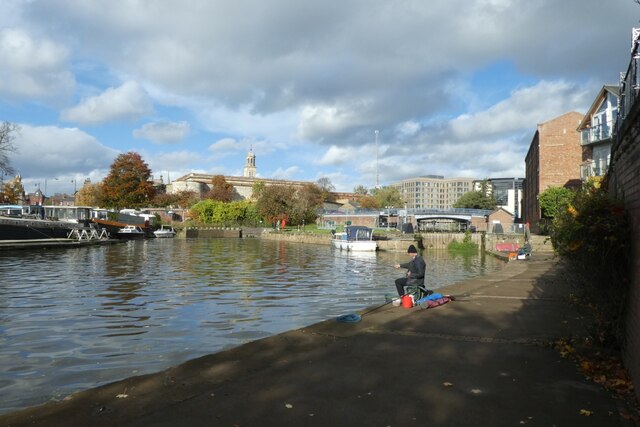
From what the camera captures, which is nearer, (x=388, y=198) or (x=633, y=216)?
(x=633, y=216)

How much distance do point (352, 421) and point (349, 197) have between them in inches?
6237

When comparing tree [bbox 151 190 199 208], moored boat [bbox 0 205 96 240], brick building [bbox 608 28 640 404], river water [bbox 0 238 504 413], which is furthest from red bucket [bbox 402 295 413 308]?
tree [bbox 151 190 199 208]

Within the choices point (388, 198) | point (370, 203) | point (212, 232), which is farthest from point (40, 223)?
point (388, 198)

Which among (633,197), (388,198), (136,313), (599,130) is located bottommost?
(136,313)

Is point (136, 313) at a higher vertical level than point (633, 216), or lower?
lower

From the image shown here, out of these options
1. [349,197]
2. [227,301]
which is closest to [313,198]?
[349,197]

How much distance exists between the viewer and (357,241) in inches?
2030

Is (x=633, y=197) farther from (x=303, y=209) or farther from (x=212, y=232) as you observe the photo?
(x=303, y=209)

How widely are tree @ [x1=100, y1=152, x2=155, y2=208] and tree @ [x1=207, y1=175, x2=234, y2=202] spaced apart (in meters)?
26.7

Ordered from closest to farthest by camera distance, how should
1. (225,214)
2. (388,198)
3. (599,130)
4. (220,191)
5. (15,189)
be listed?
(599,130)
(225,214)
(15,189)
(220,191)
(388,198)

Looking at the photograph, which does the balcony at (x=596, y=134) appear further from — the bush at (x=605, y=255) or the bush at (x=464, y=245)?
the bush at (x=605, y=255)

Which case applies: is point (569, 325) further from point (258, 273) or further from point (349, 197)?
point (349, 197)

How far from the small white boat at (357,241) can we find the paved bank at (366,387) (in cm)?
4101

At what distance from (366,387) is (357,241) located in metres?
45.5
